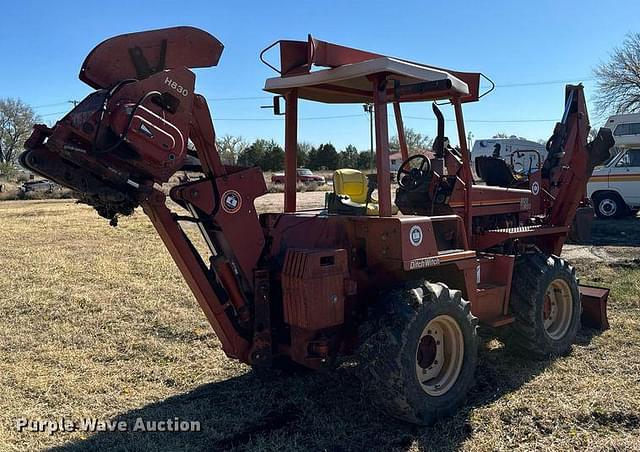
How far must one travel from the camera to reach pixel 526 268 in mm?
5488

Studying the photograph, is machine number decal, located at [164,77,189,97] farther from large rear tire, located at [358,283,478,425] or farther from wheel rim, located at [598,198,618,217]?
wheel rim, located at [598,198,618,217]

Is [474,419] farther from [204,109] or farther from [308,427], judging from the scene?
[204,109]

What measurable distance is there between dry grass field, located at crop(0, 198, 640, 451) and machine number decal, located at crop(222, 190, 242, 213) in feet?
5.20

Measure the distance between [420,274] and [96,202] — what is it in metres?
2.54

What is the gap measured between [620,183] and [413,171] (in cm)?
1390

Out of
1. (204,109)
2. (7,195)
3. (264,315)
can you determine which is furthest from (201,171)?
(7,195)

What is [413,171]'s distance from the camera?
543cm

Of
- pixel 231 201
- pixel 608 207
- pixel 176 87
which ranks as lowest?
pixel 608 207

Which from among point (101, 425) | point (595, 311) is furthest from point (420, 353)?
point (595, 311)

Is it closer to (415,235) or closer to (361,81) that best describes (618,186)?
(361,81)

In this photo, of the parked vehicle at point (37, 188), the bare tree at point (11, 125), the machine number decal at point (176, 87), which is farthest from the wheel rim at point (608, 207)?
the bare tree at point (11, 125)

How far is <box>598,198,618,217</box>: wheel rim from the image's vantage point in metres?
17.0

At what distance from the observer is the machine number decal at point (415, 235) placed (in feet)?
14.0

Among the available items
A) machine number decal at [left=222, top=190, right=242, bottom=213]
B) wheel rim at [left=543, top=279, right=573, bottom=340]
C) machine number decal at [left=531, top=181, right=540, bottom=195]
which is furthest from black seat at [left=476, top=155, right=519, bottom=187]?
machine number decal at [left=222, top=190, right=242, bottom=213]
